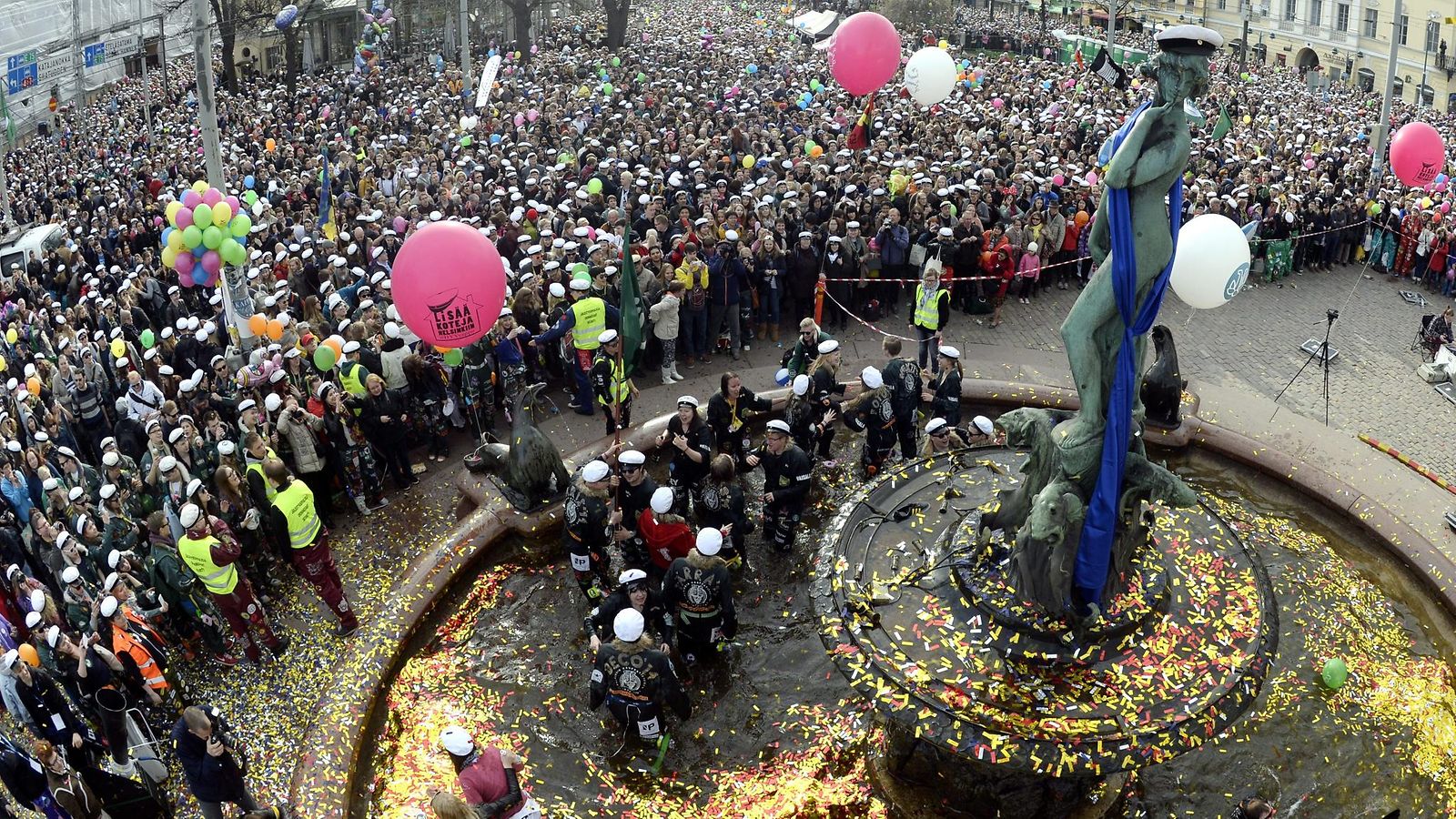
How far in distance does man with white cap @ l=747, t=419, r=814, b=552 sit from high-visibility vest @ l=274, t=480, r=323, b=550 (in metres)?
4.15

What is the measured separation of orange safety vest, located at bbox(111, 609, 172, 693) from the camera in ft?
31.0

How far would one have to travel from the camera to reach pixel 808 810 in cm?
857

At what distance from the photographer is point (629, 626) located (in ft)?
27.6

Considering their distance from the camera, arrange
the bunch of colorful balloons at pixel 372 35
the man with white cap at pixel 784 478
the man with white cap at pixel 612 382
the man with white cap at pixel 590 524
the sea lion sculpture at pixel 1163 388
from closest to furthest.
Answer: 1. the man with white cap at pixel 590 524
2. the man with white cap at pixel 784 478
3. the sea lion sculpture at pixel 1163 388
4. the man with white cap at pixel 612 382
5. the bunch of colorful balloons at pixel 372 35

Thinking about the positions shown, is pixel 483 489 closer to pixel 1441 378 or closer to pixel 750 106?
pixel 1441 378

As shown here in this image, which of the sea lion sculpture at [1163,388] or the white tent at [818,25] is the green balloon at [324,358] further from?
the white tent at [818,25]

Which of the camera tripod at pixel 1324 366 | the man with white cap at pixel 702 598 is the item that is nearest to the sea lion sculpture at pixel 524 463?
the man with white cap at pixel 702 598

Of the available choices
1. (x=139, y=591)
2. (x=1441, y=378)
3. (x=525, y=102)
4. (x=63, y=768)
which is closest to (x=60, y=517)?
(x=139, y=591)

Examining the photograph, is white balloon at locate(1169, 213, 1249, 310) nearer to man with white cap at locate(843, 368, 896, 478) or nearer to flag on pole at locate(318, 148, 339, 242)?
man with white cap at locate(843, 368, 896, 478)

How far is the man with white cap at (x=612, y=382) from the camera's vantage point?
13.2 metres

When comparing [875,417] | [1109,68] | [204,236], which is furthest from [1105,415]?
[204,236]

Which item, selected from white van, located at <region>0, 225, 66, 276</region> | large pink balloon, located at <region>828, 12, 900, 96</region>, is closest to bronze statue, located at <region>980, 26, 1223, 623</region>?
large pink balloon, located at <region>828, 12, 900, 96</region>

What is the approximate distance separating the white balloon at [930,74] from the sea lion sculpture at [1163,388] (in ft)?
42.1

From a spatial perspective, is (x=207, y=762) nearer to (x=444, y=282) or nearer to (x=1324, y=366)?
(x=444, y=282)
